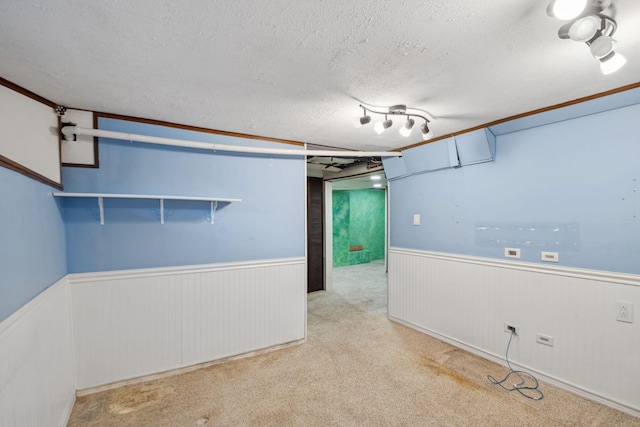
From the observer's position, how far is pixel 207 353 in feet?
8.45

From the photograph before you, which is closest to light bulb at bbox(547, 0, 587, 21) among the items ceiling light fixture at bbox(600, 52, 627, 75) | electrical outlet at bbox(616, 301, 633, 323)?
ceiling light fixture at bbox(600, 52, 627, 75)

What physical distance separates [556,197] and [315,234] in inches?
136

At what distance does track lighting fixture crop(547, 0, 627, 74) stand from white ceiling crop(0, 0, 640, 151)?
52 mm

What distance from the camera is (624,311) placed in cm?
190

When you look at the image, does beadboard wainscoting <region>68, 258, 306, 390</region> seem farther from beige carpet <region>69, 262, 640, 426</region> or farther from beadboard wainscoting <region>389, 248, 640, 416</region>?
beadboard wainscoting <region>389, 248, 640, 416</region>

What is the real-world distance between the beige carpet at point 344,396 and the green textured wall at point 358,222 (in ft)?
14.5

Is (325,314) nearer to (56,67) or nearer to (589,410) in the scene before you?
(589,410)

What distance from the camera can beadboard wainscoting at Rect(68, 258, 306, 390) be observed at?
2.17 meters

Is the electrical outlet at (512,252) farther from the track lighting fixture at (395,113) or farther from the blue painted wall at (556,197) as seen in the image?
the track lighting fixture at (395,113)

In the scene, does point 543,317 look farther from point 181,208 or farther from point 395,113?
point 181,208

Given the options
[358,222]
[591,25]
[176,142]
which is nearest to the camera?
[591,25]

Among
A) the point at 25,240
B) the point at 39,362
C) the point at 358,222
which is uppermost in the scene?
the point at 25,240

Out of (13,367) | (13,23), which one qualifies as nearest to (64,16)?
(13,23)

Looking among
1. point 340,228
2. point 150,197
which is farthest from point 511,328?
point 340,228
